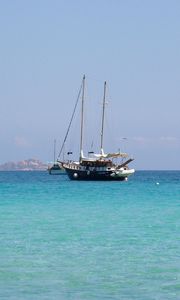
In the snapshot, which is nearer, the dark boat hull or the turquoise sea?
the turquoise sea

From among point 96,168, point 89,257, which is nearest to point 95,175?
point 96,168

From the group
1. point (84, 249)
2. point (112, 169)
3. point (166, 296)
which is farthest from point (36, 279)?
point (112, 169)

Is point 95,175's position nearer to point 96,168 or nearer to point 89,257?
point 96,168

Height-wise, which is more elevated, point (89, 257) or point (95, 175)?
point (89, 257)

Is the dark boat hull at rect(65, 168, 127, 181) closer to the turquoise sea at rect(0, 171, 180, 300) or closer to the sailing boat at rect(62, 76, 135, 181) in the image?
the sailing boat at rect(62, 76, 135, 181)

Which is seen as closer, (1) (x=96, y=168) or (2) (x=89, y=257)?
(2) (x=89, y=257)

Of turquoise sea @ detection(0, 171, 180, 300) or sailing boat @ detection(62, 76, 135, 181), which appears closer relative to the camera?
turquoise sea @ detection(0, 171, 180, 300)

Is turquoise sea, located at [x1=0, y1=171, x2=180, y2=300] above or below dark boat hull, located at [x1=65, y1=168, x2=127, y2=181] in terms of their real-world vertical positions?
above

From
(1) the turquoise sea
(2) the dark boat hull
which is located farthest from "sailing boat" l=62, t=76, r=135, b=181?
(1) the turquoise sea

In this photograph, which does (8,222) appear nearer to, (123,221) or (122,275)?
(123,221)

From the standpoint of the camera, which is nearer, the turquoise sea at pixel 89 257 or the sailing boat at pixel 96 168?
the turquoise sea at pixel 89 257

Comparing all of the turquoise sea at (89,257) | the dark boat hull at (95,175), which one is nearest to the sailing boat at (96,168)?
the dark boat hull at (95,175)

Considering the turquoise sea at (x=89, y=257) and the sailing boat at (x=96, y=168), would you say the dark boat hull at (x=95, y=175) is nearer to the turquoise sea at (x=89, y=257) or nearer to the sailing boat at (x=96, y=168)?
the sailing boat at (x=96, y=168)

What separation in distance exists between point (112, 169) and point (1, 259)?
72.5 m
